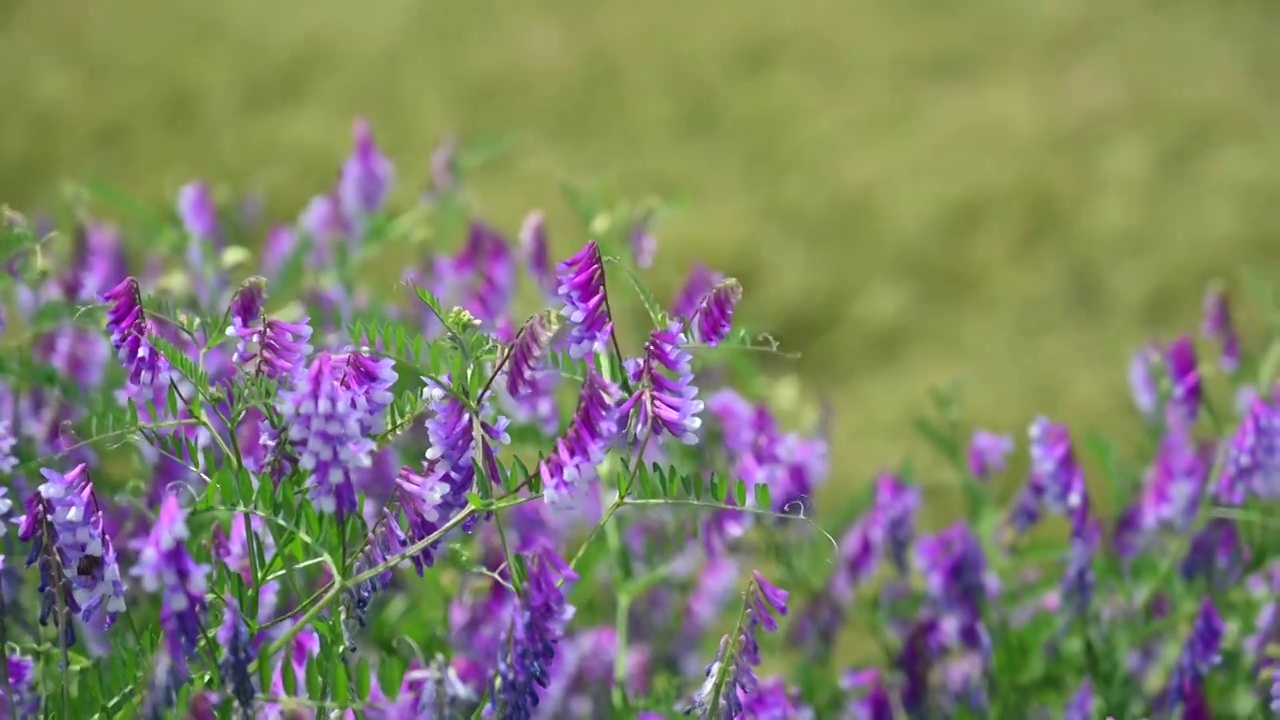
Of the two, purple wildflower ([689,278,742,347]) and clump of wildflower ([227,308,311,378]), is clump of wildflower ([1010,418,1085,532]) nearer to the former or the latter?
purple wildflower ([689,278,742,347])

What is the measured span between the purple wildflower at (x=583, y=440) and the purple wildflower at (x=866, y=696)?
1.99ft

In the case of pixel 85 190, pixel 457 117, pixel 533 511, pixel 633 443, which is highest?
pixel 457 117

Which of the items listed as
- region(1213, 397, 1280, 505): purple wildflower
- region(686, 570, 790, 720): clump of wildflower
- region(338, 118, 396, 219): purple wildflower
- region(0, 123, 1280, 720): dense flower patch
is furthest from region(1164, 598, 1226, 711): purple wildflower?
region(338, 118, 396, 219): purple wildflower

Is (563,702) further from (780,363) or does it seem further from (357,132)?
(780,363)

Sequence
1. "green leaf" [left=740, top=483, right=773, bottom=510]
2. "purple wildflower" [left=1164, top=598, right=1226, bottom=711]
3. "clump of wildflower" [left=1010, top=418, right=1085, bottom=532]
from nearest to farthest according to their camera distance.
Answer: "green leaf" [left=740, top=483, right=773, bottom=510] → "purple wildflower" [left=1164, top=598, right=1226, bottom=711] → "clump of wildflower" [left=1010, top=418, right=1085, bottom=532]

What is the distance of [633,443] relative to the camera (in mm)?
987

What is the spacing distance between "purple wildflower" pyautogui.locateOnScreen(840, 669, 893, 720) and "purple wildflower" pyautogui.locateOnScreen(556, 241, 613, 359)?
2.05ft

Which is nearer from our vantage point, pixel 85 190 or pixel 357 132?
pixel 85 190

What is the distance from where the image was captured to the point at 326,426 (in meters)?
0.92

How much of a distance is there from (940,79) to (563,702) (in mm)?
2968

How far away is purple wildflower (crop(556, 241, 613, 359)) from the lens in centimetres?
97

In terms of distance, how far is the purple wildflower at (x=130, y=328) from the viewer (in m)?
0.98

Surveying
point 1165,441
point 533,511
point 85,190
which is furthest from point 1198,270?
point 85,190

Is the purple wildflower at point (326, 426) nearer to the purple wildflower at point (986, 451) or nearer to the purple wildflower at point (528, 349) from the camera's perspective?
the purple wildflower at point (528, 349)
